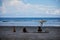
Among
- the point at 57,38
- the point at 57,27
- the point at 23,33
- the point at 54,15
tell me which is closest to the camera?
the point at 57,38

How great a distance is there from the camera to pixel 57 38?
3455mm

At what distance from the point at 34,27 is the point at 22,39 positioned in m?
0.86

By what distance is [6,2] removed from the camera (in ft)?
15.8

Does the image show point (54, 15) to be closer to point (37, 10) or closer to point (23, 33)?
point (37, 10)

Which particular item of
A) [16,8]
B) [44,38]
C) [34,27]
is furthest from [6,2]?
[44,38]

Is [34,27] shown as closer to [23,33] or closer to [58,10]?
[23,33]

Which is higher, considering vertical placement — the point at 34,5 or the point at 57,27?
the point at 34,5

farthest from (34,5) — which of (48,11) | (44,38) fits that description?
(44,38)

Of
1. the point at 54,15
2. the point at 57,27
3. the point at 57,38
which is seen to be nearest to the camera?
the point at 57,38

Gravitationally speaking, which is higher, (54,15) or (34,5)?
(34,5)

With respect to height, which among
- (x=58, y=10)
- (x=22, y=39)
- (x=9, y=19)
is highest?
(x=58, y=10)

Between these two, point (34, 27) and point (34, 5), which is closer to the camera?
point (34, 27)

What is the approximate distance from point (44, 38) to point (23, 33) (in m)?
0.60

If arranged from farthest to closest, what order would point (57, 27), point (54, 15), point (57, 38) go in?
point (54, 15), point (57, 27), point (57, 38)
